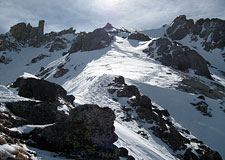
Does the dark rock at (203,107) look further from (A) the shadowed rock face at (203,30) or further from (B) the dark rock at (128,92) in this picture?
(A) the shadowed rock face at (203,30)

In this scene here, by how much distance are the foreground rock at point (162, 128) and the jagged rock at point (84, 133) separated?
403 inches

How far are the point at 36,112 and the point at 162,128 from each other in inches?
549

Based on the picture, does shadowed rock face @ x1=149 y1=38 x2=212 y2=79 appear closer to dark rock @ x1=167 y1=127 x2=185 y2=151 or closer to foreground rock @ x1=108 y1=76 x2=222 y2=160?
foreground rock @ x1=108 y1=76 x2=222 y2=160

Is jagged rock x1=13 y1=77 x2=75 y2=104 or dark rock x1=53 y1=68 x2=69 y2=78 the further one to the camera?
dark rock x1=53 y1=68 x2=69 y2=78

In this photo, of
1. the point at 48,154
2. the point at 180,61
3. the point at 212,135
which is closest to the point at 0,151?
the point at 48,154

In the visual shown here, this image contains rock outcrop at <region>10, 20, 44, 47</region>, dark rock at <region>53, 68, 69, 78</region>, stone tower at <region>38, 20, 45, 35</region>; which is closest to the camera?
dark rock at <region>53, 68, 69, 78</region>

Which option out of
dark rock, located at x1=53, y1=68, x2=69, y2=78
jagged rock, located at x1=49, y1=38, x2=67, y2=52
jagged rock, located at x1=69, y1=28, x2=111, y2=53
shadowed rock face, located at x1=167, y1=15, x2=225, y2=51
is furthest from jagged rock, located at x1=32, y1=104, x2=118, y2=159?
shadowed rock face, located at x1=167, y1=15, x2=225, y2=51

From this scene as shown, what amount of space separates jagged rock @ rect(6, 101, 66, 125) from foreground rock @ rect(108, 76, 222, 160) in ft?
34.8

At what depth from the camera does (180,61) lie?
173 feet

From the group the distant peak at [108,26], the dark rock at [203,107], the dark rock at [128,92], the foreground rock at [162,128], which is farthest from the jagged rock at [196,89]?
the distant peak at [108,26]

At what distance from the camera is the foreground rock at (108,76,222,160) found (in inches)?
714

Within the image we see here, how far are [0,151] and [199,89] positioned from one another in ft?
116

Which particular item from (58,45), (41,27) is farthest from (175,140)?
(41,27)

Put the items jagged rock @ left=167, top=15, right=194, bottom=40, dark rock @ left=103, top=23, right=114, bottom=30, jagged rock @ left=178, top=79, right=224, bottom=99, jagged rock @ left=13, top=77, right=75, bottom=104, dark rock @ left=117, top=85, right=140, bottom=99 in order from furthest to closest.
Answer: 1. dark rock @ left=103, top=23, right=114, bottom=30
2. jagged rock @ left=167, top=15, right=194, bottom=40
3. jagged rock @ left=178, top=79, right=224, bottom=99
4. dark rock @ left=117, top=85, right=140, bottom=99
5. jagged rock @ left=13, top=77, right=75, bottom=104
